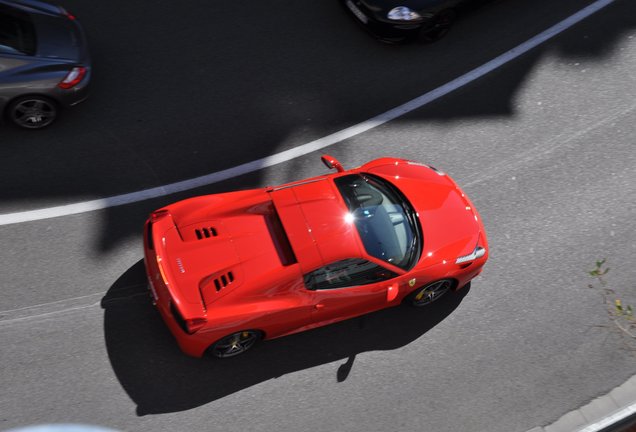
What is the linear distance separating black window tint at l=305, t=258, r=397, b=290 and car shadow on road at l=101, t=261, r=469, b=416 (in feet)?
2.69

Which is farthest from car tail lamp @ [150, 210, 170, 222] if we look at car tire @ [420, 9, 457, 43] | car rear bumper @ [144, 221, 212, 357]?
car tire @ [420, 9, 457, 43]

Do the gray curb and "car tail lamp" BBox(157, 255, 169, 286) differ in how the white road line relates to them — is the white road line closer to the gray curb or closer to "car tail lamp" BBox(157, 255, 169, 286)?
"car tail lamp" BBox(157, 255, 169, 286)

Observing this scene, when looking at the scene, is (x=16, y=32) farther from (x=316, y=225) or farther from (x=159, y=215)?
(x=316, y=225)

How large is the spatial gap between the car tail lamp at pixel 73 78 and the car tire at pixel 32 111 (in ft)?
0.88

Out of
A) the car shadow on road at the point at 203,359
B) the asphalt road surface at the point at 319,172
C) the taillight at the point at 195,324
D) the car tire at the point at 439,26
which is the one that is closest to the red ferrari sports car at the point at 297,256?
the taillight at the point at 195,324

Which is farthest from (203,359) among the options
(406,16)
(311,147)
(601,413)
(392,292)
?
(406,16)

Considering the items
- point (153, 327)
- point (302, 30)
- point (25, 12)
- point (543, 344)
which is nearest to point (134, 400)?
point (153, 327)

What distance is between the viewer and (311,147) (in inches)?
353

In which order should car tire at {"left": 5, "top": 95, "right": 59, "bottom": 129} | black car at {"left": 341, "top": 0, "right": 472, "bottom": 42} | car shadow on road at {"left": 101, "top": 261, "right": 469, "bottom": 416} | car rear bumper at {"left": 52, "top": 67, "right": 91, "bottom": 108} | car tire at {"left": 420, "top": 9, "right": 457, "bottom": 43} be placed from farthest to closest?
car tire at {"left": 420, "top": 9, "right": 457, "bottom": 43} < black car at {"left": 341, "top": 0, "right": 472, "bottom": 42} < car rear bumper at {"left": 52, "top": 67, "right": 91, "bottom": 108} < car tire at {"left": 5, "top": 95, "right": 59, "bottom": 129} < car shadow on road at {"left": 101, "top": 261, "right": 469, "bottom": 416}

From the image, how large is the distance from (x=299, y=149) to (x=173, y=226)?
240 centimetres

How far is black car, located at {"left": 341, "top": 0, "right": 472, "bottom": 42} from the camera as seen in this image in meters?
9.64

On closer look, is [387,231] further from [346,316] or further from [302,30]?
[302,30]

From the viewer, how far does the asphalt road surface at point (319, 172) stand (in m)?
7.16

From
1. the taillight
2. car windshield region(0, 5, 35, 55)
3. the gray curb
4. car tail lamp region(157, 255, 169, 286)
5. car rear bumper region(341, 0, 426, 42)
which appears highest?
car rear bumper region(341, 0, 426, 42)
